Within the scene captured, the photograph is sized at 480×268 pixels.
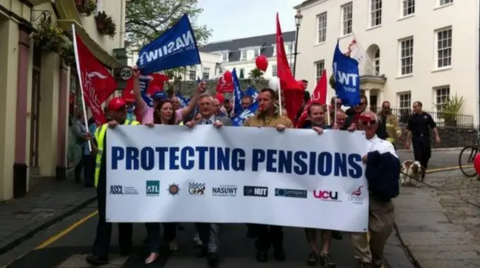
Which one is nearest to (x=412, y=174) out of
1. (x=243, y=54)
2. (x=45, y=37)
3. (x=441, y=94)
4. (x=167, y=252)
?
(x=167, y=252)

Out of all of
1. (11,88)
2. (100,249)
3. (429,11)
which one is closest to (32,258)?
(100,249)

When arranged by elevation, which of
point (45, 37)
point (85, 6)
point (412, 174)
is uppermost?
point (85, 6)

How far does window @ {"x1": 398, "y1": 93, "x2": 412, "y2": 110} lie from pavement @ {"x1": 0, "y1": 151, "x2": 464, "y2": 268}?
956 inches

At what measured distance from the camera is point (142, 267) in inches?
248

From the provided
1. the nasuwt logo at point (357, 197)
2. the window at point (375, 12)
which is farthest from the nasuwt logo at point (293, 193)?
the window at point (375, 12)

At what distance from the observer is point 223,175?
21.1ft

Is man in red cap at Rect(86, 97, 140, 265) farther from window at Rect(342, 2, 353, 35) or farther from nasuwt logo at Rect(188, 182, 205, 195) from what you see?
window at Rect(342, 2, 353, 35)

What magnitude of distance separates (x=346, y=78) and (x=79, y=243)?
4.11 m

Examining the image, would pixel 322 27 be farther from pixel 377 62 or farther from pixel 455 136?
pixel 455 136

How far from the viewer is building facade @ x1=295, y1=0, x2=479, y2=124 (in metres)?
29.3

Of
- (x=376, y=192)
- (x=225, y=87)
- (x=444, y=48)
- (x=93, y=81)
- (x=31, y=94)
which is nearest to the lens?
(x=376, y=192)

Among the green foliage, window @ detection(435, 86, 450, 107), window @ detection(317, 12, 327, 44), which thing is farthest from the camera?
window @ detection(317, 12, 327, 44)

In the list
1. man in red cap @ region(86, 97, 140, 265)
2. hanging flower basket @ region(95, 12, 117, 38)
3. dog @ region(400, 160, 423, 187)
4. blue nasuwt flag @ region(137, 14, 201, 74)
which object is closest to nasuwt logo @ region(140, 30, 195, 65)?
blue nasuwt flag @ region(137, 14, 201, 74)

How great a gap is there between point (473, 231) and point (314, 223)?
2899 millimetres
